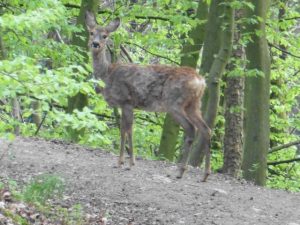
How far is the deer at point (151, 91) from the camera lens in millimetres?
9797

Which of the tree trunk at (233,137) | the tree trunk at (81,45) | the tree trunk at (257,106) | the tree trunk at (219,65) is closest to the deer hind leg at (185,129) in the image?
the tree trunk at (219,65)

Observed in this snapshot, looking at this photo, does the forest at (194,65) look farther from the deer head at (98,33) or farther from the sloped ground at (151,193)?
the sloped ground at (151,193)

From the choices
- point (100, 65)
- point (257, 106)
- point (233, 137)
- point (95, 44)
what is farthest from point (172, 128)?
point (95, 44)

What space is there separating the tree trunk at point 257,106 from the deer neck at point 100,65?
2.68 m

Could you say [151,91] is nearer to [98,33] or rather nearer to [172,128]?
[98,33]

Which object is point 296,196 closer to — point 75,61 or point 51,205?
point 51,205

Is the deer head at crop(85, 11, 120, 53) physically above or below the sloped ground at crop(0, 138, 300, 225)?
above

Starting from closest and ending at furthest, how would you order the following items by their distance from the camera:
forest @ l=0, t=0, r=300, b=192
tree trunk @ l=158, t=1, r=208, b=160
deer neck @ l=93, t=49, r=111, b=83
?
forest @ l=0, t=0, r=300, b=192 → deer neck @ l=93, t=49, r=111, b=83 → tree trunk @ l=158, t=1, r=208, b=160

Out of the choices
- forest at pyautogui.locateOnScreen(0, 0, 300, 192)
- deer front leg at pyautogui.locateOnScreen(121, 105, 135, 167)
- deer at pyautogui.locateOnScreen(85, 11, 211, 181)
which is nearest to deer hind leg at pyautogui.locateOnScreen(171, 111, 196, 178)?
deer at pyautogui.locateOnScreen(85, 11, 211, 181)

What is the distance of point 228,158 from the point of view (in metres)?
12.6

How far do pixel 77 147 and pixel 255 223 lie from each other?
4621 millimetres

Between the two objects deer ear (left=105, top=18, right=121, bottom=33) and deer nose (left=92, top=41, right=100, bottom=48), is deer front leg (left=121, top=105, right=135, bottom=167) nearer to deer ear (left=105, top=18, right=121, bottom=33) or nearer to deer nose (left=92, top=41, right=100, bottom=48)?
deer nose (left=92, top=41, right=100, bottom=48)

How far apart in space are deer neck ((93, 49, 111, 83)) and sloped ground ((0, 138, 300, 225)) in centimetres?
134

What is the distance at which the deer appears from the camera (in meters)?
9.80
